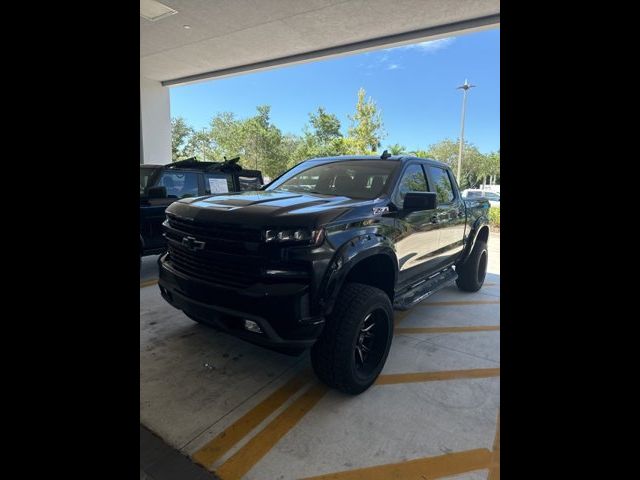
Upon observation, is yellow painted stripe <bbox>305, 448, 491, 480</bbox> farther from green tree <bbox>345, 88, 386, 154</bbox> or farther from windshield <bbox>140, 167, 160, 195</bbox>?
green tree <bbox>345, 88, 386, 154</bbox>

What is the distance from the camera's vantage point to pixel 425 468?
82.8 inches

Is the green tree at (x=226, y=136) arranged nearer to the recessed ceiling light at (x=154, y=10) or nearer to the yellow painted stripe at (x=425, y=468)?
the recessed ceiling light at (x=154, y=10)

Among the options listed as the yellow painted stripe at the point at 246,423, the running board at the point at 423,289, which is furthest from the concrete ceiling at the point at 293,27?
the yellow painted stripe at the point at 246,423

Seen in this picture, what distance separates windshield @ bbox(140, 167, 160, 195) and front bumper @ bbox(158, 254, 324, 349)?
13.0 ft

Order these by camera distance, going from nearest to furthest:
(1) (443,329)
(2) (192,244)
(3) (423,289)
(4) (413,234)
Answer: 1. (2) (192,244)
2. (4) (413,234)
3. (3) (423,289)
4. (1) (443,329)

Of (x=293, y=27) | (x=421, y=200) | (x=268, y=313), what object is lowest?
(x=268, y=313)

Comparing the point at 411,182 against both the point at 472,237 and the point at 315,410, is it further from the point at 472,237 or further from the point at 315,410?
the point at 315,410

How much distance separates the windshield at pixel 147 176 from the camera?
19.1ft

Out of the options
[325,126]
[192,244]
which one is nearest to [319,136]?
[325,126]

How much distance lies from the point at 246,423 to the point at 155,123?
1379 cm

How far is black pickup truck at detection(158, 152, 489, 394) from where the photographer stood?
234 centimetres
